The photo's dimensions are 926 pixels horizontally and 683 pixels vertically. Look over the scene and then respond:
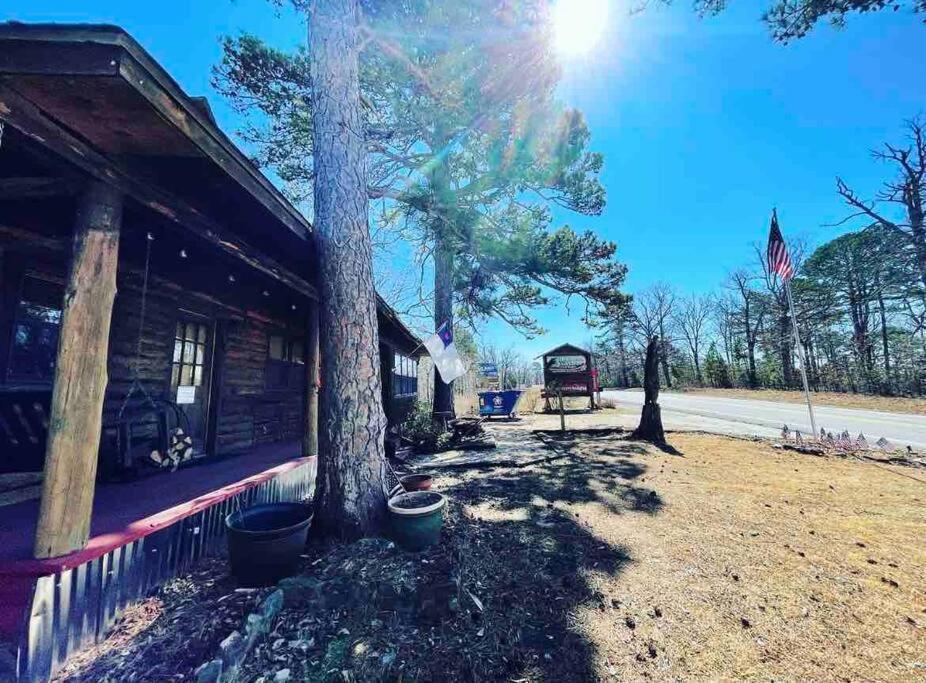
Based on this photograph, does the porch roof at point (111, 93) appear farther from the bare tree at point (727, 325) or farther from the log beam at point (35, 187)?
the bare tree at point (727, 325)

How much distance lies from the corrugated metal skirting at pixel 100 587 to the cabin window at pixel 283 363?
4019 mm

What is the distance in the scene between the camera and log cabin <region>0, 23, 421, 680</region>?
1.82 metres

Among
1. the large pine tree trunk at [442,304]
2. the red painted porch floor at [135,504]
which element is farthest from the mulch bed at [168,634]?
the large pine tree trunk at [442,304]

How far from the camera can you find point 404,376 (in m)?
14.0

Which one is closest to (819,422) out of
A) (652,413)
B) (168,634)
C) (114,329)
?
(652,413)

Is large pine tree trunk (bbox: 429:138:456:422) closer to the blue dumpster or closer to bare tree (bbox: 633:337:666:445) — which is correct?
the blue dumpster

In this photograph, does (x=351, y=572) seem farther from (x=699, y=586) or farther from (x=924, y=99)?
(x=924, y=99)

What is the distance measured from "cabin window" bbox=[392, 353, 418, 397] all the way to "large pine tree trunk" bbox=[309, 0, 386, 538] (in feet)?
27.7

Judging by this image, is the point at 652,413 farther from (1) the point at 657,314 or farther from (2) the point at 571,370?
(1) the point at 657,314

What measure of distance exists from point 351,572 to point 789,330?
3034 cm

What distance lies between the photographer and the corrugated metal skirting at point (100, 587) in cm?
177

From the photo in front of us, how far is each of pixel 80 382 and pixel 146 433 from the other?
2.83 metres

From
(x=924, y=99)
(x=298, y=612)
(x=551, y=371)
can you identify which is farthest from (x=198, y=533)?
(x=924, y=99)

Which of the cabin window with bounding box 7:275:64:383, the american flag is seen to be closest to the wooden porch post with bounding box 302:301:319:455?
the cabin window with bounding box 7:275:64:383
